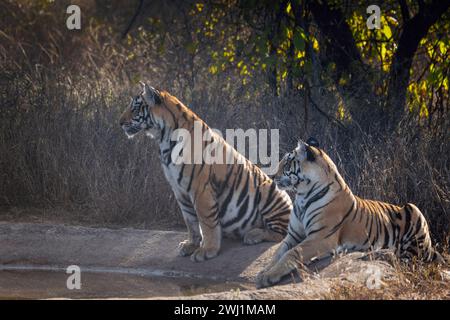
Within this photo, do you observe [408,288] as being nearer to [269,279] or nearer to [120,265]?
[269,279]

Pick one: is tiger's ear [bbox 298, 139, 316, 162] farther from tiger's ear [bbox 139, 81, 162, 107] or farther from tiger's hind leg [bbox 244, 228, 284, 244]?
tiger's ear [bbox 139, 81, 162, 107]

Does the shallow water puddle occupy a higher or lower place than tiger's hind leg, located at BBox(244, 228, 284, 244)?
lower

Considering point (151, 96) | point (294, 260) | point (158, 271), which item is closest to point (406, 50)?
point (151, 96)

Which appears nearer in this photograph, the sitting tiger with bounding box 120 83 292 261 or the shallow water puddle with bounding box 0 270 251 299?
the shallow water puddle with bounding box 0 270 251 299

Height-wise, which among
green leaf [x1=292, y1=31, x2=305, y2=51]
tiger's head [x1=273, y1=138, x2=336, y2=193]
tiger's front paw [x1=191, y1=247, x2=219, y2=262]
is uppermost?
green leaf [x1=292, y1=31, x2=305, y2=51]

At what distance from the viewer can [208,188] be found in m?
7.32

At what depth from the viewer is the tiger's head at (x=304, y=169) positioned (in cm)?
673

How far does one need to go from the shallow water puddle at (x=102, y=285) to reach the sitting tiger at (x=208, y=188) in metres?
0.43

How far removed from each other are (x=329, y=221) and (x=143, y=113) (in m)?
2.00

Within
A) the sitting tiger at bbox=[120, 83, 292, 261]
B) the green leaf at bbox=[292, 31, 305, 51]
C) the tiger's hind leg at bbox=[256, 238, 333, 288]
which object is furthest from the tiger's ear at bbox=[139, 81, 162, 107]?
the green leaf at bbox=[292, 31, 305, 51]

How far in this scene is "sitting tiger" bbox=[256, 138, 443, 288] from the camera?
6617 mm

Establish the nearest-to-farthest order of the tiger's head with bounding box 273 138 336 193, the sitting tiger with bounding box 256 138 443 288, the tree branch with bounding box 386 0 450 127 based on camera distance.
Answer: the sitting tiger with bounding box 256 138 443 288
the tiger's head with bounding box 273 138 336 193
the tree branch with bounding box 386 0 450 127

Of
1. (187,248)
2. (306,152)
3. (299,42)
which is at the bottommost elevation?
(187,248)

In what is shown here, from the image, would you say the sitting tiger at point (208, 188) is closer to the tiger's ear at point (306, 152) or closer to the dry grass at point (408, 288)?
the tiger's ear at point (306, 152)
